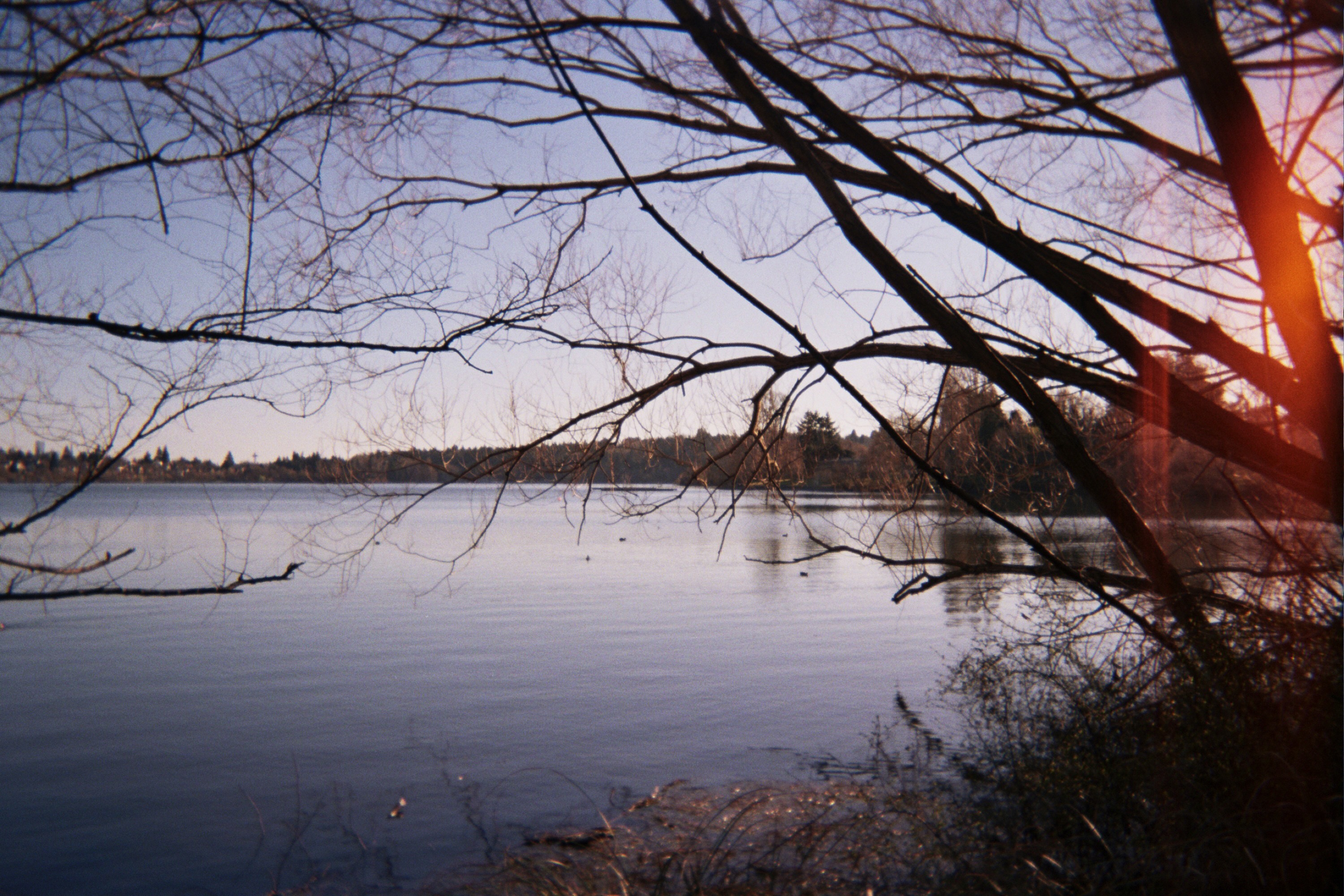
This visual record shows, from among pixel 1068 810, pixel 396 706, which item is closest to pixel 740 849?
pixel 1068 810

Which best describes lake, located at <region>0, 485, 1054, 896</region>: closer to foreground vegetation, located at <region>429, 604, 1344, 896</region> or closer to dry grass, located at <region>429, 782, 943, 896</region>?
dry grass, located at <region>429, 782, 943, 896</region>

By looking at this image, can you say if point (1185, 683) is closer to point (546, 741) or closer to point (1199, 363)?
point (1199, 363)

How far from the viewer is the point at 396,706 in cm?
1293

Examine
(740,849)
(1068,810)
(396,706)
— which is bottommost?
(396,706)

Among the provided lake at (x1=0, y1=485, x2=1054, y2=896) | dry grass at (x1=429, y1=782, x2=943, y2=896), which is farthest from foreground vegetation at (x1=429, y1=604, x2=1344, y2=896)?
lake at (x1=0, y1=485, x2=1054, y2=896)

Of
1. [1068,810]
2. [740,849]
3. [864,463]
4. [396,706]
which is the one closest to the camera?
[1068,810]

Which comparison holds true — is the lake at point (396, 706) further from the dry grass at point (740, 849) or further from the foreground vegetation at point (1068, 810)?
the foreground vegetation at point (1068, 810)

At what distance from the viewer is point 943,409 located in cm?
696

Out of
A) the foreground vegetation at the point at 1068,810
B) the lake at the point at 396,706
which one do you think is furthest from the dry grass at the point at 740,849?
the lake at the point at 396,706

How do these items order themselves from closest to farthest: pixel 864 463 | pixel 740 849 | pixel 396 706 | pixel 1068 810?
pixel 1068 810 → pixel 740 849 → pixel 864 463 → pixel 396 706

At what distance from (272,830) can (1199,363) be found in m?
9.06

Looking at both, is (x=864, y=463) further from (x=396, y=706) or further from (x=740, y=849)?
(x=396, y=706)

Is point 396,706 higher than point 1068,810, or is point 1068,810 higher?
point 1068,810

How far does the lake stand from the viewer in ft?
27.1
